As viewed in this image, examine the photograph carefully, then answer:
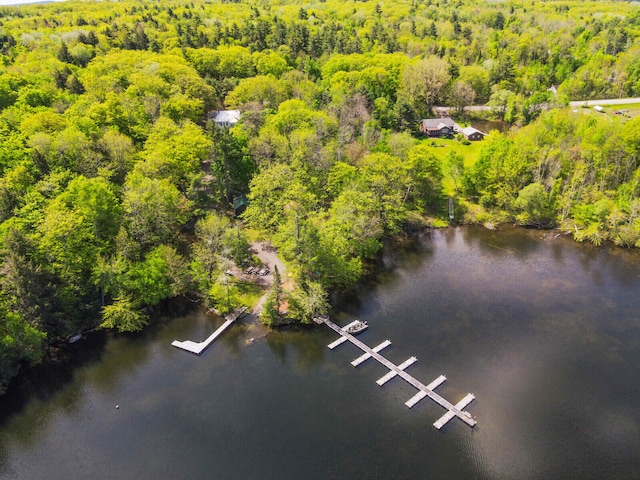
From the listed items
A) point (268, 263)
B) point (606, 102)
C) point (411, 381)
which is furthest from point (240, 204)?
point (606, 102)

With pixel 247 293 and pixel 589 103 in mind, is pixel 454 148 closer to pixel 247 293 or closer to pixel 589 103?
pixel 589 103

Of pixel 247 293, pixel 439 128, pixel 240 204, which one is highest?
pixel 439 128

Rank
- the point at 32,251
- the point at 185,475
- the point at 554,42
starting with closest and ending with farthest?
the point at 185,475
the point at 32,251
the point at 554,42

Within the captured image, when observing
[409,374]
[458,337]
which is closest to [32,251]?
[409,374]

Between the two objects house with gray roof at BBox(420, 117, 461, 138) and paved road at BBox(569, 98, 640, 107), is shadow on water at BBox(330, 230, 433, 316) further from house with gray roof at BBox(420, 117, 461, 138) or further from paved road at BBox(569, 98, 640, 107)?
paved road at BBox(569, 98, 640, 107)

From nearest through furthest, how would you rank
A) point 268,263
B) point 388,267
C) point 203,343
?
point 203,343, point 268,263, point 388,267

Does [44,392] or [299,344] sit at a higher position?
[44,392]

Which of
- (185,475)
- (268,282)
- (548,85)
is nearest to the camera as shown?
(185,475)

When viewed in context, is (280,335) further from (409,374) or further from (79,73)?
(79,73)
